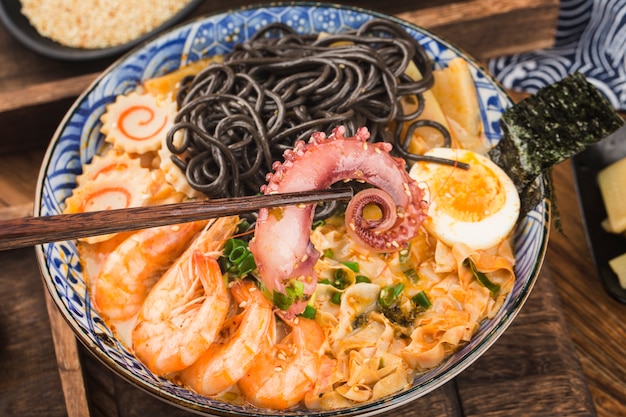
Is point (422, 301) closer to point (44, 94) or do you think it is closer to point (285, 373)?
point (285, 373)

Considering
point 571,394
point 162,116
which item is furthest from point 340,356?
point 162,116

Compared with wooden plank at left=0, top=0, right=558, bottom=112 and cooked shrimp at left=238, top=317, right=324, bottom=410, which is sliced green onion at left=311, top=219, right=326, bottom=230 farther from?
wooden plank at left=0, top=0, right=558, bottom=112

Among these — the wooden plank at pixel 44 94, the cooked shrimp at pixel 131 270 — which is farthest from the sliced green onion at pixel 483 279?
the wooden plank at pixel 44 94

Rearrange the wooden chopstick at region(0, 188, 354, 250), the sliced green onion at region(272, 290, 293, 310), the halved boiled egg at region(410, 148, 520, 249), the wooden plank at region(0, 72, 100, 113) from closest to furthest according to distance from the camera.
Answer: the wooden chopstick at region(0, 188, 354, 250) < the sliced green onion at region(272, 290, 293, 310) < the halved boiled egg at region(410, 148, 520, 249) < the wooden plank at region(0, 72, 100, 113)

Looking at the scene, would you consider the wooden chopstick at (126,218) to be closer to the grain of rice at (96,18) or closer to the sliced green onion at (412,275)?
the sliced green onion at (412,275)

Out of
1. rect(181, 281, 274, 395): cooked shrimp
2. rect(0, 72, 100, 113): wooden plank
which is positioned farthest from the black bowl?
rect(181, 281, 274, 395): cooked shrimp

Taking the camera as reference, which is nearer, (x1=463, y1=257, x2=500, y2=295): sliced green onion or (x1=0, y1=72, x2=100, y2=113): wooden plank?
(x1=463, y1=257, x2=500, y2=295): sliced green onion

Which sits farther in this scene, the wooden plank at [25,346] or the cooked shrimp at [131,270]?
the wooden plank at [25,346]
